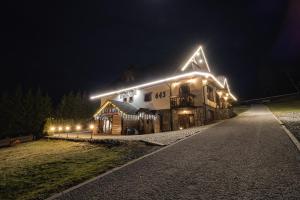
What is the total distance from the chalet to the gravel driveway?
14.4m

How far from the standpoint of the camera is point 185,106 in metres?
22.2

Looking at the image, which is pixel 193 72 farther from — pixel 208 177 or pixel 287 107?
pixel 287 107

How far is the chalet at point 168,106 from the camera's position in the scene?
74.9 feet

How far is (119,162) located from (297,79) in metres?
70.5

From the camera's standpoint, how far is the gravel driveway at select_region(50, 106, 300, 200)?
4629mm

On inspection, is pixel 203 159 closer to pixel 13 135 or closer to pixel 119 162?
pixel 119 162

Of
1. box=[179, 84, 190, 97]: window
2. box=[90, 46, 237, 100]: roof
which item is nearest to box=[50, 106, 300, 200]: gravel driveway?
box=[90, 46, 237, 100]: roof

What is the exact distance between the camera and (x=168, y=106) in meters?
24.7

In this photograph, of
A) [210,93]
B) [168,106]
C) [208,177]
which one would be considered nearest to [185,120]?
[168,106]

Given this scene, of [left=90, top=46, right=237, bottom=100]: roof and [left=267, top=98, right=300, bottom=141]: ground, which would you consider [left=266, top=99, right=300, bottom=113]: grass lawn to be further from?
[left=90, top=46, right=237, bottom=100]: roof

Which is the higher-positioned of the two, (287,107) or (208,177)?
(287,107)

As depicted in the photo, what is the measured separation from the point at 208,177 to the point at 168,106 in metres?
19.1

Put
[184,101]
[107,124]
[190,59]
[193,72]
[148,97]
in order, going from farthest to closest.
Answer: [107,124] → [148,97] → [190,59] → [184,101] → [193,72]

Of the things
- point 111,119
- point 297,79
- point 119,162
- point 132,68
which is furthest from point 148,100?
point 297,79
